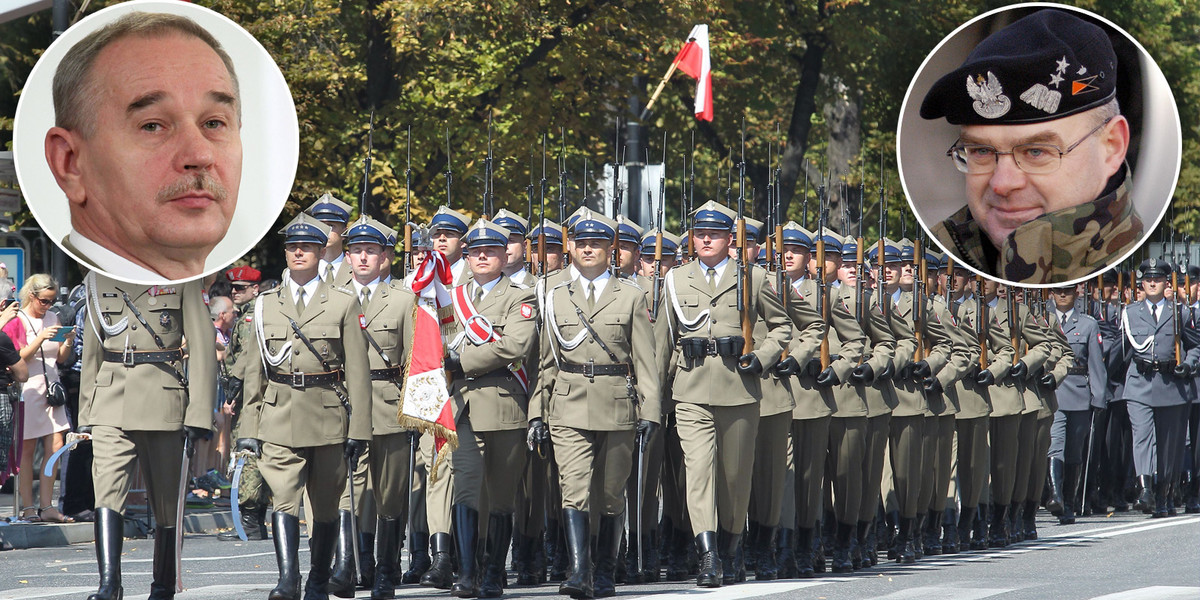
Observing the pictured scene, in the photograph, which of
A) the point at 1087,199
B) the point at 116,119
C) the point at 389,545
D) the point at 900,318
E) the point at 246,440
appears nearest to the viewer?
the point at 1087,199

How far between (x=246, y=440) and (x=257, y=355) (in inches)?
16.6

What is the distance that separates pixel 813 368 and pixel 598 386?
6.89 feet

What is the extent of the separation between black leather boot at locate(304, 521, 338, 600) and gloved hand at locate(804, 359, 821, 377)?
Answer: 3537mm

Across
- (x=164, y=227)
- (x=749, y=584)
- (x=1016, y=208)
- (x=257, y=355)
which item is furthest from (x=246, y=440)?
(x=1016, y=208)

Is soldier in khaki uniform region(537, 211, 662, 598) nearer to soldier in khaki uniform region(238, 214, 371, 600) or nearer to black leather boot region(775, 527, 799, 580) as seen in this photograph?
soldier in khaki uniform region(238, 214, 371, 600)

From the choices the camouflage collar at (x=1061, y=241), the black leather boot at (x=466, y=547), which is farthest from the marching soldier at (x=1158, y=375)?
the camouflage collar at (x=1061, y=241)

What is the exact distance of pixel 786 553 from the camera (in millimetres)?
12445

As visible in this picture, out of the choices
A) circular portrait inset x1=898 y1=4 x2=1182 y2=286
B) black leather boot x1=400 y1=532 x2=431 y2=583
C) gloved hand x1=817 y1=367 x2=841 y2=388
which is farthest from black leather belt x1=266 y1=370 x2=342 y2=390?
gloved hand x1=817 y1=367 x2=841 y2=388

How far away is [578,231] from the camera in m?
11.4

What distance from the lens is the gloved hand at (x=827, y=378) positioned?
1275 centimetres

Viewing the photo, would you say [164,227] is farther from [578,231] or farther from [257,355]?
[578,231]

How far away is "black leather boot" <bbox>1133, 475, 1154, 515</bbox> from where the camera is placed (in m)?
18.0

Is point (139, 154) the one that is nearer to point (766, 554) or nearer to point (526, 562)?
point (526, 562)

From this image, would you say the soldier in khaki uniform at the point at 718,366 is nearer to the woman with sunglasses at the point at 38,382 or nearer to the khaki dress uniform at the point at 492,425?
the khaki dress uniform at the point at 492,425
